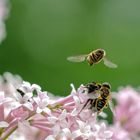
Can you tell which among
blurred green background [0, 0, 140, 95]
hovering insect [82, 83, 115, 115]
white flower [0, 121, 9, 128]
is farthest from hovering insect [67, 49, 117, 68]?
blurred green background [0, 0, 140, 95]

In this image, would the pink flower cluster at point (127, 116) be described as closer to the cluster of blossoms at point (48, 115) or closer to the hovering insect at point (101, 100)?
the hovering insect at point (101, 100)

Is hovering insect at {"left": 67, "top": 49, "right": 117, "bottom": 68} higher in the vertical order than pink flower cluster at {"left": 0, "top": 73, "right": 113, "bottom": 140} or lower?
higher

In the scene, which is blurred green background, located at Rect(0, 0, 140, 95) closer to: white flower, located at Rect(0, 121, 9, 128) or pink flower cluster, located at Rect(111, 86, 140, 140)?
pink flower cluster, located at Rect(111, 86, 140, 140)

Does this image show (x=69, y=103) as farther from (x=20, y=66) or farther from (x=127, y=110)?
(x=20, y=66)

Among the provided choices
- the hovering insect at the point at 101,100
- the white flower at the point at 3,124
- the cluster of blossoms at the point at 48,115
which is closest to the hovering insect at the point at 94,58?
the hovering insect at the point at 101,100

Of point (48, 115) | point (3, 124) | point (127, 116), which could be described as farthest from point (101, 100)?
point (127, 116)

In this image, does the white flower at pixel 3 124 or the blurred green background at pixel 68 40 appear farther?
the blurred green background at pixel 68 40

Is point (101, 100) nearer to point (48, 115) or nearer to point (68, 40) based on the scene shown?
point (48, 115)

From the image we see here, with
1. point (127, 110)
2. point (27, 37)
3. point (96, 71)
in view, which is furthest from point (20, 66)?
point (127, 110)
